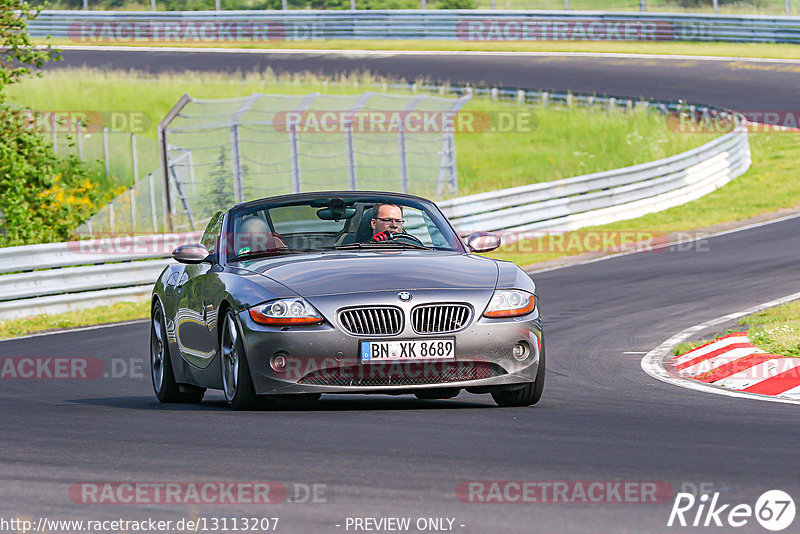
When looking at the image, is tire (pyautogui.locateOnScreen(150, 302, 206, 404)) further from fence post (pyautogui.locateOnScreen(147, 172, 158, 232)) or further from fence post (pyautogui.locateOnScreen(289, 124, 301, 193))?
fence post (pyautogui.locateOnScreen(147, 172, 158, 232))

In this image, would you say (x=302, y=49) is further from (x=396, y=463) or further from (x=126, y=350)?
(x=396, y=463)

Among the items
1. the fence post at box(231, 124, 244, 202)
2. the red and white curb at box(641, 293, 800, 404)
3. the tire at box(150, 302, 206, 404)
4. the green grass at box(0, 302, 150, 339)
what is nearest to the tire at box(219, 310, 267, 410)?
the tire at box(150, 302, 206, 404)

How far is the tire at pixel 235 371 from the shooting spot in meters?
8.20

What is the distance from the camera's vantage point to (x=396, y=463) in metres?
6.20

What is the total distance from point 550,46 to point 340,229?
140ft

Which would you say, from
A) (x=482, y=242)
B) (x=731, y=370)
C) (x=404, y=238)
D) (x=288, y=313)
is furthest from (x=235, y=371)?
(x=731, y=370)

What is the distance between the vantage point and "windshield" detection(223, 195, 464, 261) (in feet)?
30.5

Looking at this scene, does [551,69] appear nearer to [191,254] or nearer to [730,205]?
[730,205]

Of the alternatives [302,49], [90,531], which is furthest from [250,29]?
[90,531]

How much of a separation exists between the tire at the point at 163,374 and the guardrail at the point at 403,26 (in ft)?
134

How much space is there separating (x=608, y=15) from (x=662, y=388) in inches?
1674

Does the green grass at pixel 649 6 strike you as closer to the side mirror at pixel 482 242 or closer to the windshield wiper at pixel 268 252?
the side mirror at pixel 482 242

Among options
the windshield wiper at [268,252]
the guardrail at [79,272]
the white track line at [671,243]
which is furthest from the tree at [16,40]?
the windshield wiper at [268,252]

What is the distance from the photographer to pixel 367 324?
796 centimetres
